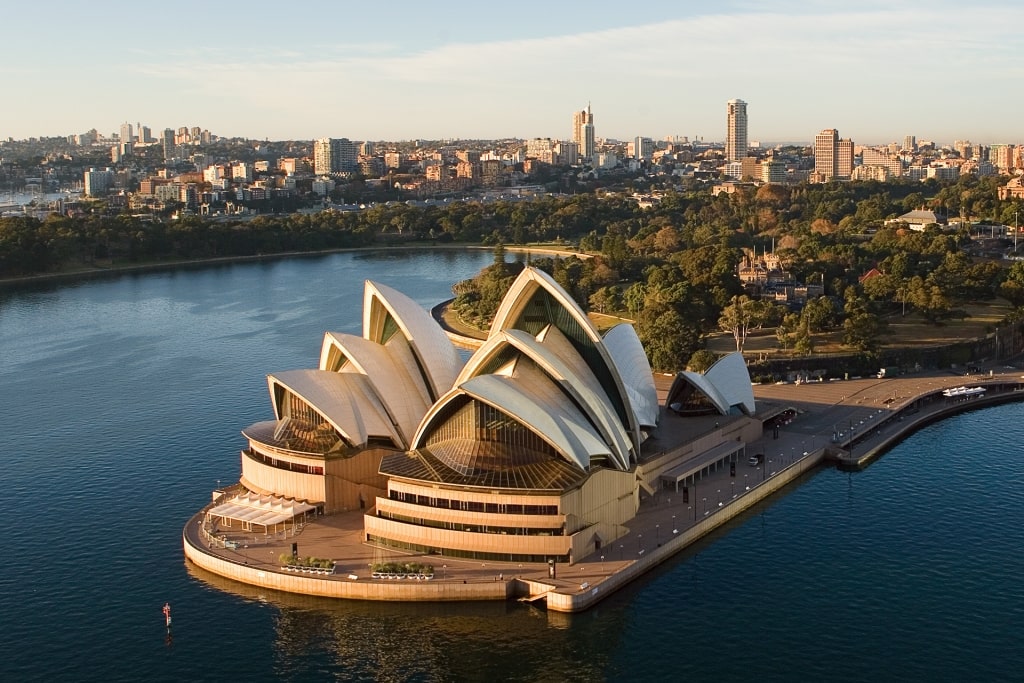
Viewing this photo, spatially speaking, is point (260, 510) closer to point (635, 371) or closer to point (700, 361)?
point (635, 371)

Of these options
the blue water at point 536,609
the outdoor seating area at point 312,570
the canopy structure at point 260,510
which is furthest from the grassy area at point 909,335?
the outdoor seating area at point 312,570

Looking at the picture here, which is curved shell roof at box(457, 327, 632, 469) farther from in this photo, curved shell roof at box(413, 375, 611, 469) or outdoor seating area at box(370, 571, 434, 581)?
outdoor seating area at box(370, 571, 434, 581)

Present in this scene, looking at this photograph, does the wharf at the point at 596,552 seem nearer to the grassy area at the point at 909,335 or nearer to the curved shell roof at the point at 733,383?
the curved shell roof at the point at 733,383

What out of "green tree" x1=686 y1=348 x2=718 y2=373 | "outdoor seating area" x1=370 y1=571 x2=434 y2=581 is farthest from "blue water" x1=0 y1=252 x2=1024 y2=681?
"green tree" x1=686 y1=348 x2=718 y2=373

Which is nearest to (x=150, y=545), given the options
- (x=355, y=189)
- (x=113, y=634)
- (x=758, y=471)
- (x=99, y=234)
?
(x=113, y=634)

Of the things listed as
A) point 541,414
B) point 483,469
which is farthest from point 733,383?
point 483,469

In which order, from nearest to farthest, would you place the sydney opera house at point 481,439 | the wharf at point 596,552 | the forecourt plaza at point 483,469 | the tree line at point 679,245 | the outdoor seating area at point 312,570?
1. the wharf at point 596,552
2. the outdoor seating area at point 312,570
3. the forecourt plaza at point 483,469
4. the sydney opera house at point 481,439
5. the tree line at point 679,245

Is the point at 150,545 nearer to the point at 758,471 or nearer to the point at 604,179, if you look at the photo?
the point at 758,471
